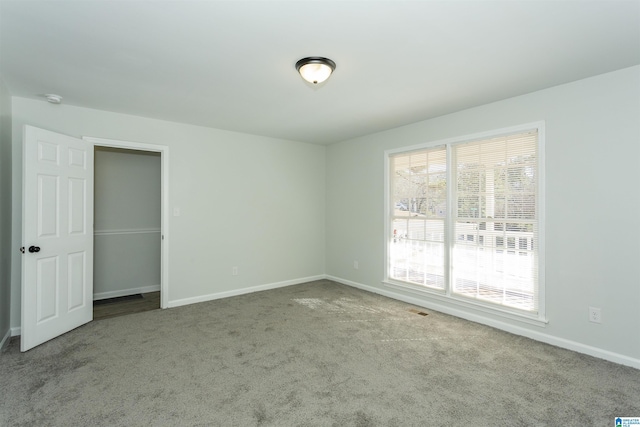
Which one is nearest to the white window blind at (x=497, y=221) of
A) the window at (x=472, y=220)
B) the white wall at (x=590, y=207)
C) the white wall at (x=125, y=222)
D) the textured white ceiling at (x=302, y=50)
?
the window at (x=472, y=220)

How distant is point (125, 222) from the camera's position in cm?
516

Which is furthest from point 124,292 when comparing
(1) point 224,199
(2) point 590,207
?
(2) point 590,207

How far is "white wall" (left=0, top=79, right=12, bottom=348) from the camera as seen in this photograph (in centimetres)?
306

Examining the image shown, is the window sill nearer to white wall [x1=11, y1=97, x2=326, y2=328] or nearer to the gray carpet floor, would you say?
the gray carpet floor

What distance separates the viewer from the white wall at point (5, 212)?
306cm

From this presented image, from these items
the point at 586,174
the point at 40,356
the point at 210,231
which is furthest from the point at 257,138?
the point at 586,174

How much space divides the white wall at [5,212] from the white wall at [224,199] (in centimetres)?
8

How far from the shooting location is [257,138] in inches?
202

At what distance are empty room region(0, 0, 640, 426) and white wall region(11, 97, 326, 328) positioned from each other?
34mm

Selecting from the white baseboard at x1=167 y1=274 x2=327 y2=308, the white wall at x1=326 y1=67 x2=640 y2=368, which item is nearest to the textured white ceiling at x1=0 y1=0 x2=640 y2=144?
the white wall at x1=326 y1=67 x2=640 y2=368

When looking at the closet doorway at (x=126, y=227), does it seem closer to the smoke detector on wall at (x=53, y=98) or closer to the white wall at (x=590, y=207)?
the smoke detector on wall at (x=53, y=98)

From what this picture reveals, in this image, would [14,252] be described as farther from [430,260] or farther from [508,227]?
[508,227]

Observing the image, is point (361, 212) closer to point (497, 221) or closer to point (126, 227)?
point (497, 221)

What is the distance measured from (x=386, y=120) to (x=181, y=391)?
12.2ft
